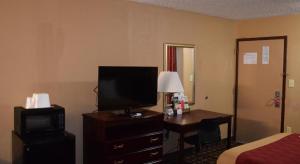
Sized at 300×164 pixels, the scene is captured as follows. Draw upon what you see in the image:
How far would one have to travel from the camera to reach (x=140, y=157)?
11.5 ft

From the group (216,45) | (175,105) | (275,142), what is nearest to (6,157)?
(175,105)

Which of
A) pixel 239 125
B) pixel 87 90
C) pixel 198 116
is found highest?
pixel 87 90

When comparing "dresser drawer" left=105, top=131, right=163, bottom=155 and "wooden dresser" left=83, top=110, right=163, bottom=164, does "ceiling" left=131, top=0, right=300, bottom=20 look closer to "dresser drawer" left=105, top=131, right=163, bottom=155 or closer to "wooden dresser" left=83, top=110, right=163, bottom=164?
"wooden dresser" left=83, top=110, right=163, bottom=164

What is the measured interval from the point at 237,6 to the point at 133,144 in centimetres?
253

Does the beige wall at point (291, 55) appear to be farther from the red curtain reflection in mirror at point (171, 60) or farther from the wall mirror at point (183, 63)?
the red curtain reflection in mirror at point (171, 60)

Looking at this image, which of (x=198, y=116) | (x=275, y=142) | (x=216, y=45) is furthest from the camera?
(x=216, y=45)

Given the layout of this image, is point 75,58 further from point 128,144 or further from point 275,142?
point 275,142

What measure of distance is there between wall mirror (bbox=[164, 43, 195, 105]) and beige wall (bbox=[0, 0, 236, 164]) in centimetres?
11

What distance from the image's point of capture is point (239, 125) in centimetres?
559

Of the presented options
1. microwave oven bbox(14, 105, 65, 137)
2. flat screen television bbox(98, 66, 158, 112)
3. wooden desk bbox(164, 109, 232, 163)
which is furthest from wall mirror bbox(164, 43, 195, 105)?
microwave oven bbox(14, 105, 65, 137)

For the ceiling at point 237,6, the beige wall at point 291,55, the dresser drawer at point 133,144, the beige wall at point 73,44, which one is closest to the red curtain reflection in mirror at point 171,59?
the beige wall at point 73,44

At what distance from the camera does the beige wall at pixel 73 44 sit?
3.05 metres

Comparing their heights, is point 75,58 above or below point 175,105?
above

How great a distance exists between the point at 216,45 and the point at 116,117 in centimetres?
267
